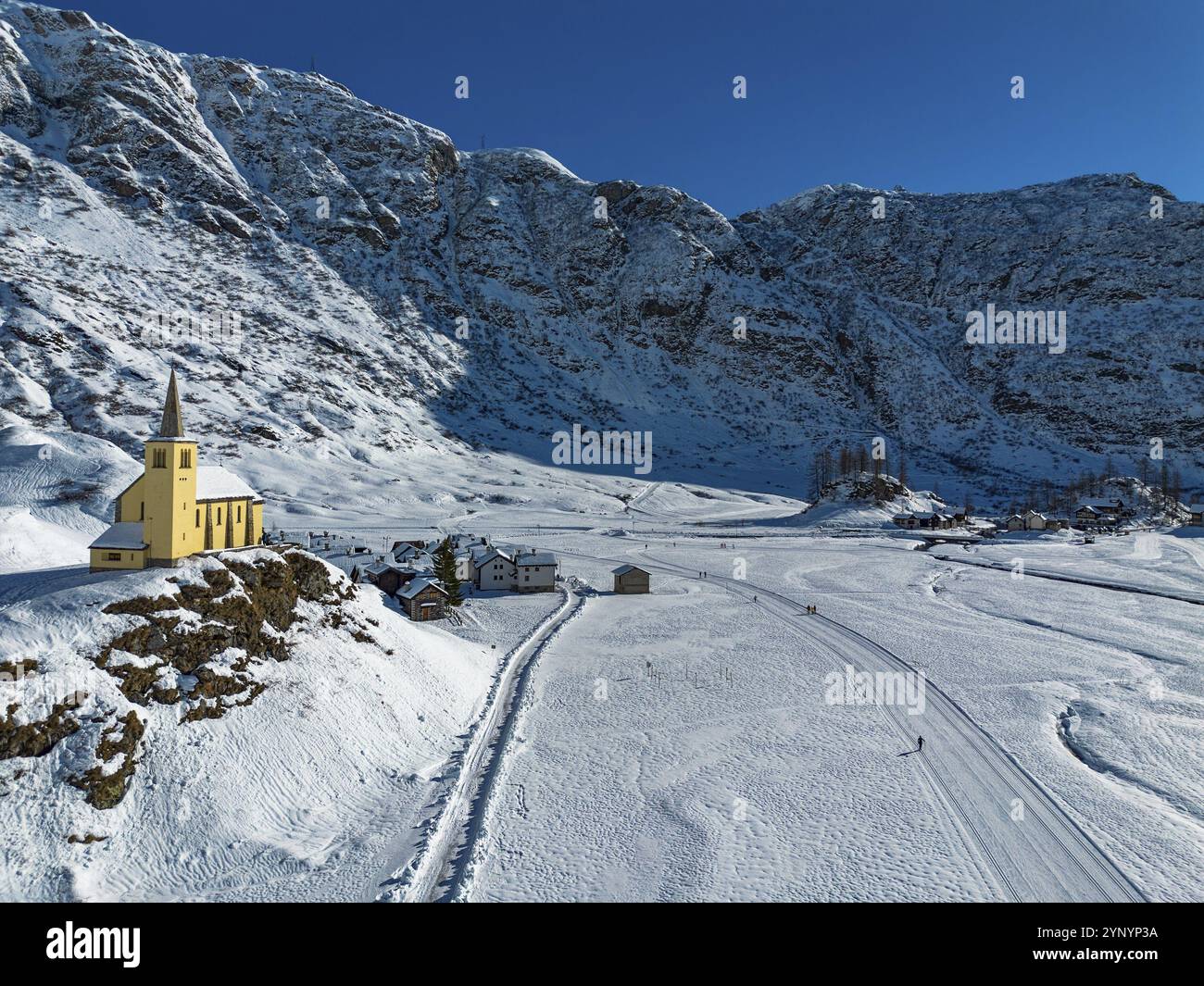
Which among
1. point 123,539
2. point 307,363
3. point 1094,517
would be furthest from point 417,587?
point 307,363

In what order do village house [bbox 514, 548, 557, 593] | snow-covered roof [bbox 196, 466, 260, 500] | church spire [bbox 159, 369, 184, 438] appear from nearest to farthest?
church spire [bbox 159, 369, 184, 438] < snow-covered roof [bbox 196, 466, 260, 500] < village house [bbox 514, 548, 557, 593]

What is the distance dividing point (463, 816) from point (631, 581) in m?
39.2

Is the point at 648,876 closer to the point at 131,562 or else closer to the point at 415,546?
the point at 131,562

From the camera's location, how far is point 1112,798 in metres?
21.9

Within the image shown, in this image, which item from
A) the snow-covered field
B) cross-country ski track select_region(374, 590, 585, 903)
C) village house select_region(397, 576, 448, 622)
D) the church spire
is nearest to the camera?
cross-country ski track select_region(374, 590, 585, 903)

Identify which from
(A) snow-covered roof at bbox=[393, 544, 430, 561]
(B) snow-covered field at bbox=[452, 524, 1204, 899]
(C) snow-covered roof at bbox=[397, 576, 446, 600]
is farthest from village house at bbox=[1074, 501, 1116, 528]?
(C) snow-covered roof at bbox=[397, 576, 446, 600]

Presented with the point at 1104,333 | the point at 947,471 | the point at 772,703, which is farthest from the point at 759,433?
the point at 772,703

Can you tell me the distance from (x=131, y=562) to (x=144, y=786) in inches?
399

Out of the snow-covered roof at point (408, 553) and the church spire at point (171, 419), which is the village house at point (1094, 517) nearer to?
the snow-covered roof at point (408, 553)

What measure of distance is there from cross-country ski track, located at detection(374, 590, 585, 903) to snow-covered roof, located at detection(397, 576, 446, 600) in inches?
534

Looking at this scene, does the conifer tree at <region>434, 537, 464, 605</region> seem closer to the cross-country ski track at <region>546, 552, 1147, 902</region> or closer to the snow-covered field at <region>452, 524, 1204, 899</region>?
the snow-covered field at <region>452, 524, 1204, 899</region>

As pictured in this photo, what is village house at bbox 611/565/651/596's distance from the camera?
5953 centimetres

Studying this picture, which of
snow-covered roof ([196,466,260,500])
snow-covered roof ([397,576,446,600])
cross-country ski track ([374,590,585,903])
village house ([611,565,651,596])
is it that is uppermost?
snow-covered roof ([196,466,260,500])

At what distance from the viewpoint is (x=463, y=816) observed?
21016mm
